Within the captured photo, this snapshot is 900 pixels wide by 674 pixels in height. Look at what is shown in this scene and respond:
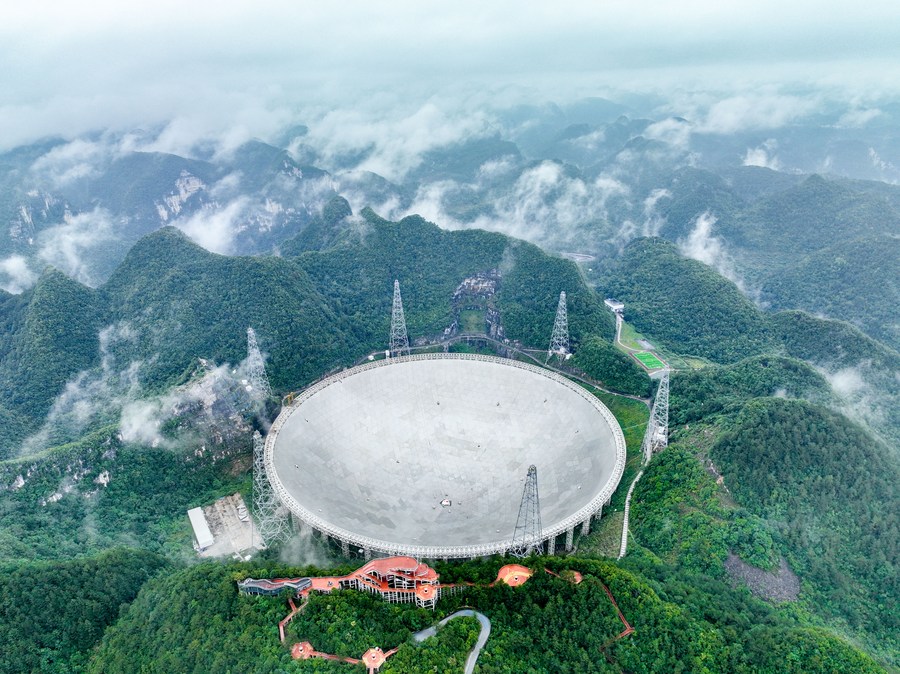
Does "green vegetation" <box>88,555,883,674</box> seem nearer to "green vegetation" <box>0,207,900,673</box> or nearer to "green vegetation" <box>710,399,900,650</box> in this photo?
"green vegetation" <box>0,207,900,673</box>

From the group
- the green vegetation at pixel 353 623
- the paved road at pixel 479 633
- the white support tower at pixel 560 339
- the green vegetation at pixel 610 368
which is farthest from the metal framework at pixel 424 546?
the white support tower at pixel 560 339

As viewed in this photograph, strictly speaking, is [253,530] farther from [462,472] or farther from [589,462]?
Answer: [589,462]

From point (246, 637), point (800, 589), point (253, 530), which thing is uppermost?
point (246, 637)

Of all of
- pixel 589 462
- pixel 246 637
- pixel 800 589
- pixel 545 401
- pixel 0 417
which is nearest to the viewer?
pixel 246 637

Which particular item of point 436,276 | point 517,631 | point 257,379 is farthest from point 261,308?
point 517,631

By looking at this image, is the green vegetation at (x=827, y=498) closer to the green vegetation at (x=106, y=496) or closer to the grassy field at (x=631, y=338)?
the grassy field at (x=631, y=338)

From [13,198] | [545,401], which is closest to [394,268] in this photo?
[545,401]
